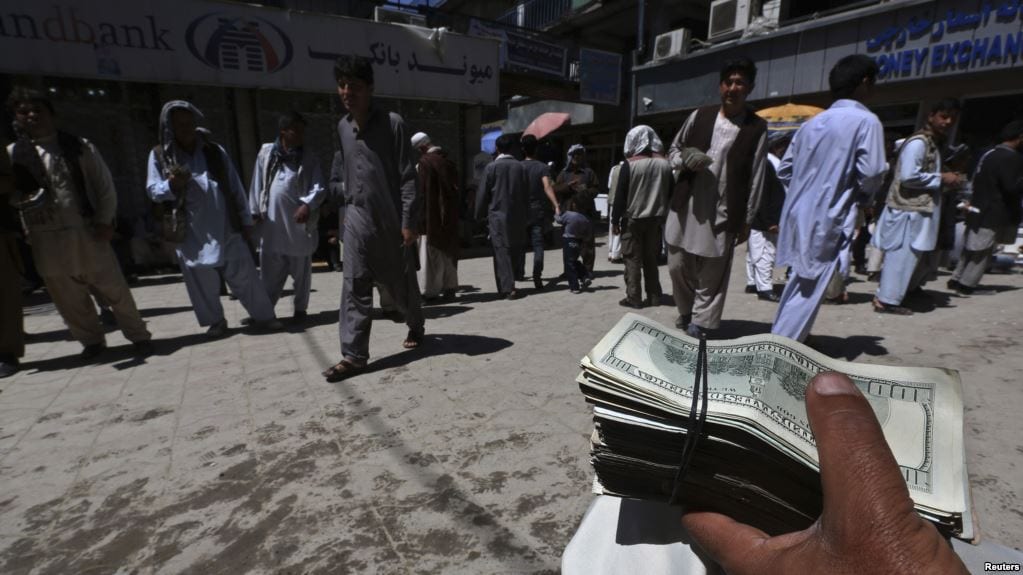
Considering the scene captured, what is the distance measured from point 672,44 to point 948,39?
21.5 ft

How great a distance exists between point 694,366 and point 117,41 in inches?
357

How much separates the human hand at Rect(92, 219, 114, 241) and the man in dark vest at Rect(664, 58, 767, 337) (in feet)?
13.9

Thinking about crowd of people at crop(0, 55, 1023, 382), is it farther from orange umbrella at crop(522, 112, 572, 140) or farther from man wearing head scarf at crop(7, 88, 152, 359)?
orange umbrella at crop(522, 112, 572, 140)

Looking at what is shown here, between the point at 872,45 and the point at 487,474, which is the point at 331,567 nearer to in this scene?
the point at 487,474

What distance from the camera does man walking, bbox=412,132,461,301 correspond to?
5.34m

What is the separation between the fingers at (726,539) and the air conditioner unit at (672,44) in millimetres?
15297

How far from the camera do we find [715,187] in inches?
133

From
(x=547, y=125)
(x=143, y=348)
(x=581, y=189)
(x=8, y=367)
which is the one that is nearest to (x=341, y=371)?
(x=143, y=348)

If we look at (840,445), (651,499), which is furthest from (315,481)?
(840,445)

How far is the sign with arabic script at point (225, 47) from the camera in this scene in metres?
6.48

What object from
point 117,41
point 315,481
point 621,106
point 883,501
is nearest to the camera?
point 883,501

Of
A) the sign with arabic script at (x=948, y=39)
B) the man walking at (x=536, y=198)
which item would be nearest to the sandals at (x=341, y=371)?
the man walking at (x=536, y=198)

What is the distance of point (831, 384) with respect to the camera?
656 millimetres

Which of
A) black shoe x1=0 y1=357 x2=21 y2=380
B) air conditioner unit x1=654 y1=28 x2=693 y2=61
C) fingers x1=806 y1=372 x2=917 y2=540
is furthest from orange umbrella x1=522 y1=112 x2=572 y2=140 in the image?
fingers x1=806 y1=372 x2=917 y2=540
